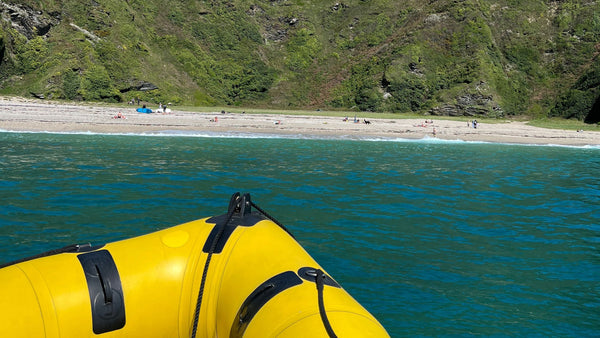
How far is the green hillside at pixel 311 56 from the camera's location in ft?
153

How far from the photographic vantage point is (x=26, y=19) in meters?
47.1

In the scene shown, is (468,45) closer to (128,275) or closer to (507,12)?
(507,12)

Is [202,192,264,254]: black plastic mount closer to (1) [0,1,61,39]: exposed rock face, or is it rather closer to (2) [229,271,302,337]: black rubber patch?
(2) [229,271,302,337]: black rubber patch

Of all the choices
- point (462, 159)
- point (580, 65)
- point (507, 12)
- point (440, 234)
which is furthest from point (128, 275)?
point (507, 12)

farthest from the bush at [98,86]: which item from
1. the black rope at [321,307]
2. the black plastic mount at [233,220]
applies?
the black rope at [321,307]

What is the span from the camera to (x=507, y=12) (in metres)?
60.5

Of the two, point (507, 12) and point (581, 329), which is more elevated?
point (507, 12)

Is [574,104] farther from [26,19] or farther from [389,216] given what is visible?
[26,19]

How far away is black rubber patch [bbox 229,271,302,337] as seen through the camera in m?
3.01

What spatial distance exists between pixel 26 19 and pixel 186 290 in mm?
54126

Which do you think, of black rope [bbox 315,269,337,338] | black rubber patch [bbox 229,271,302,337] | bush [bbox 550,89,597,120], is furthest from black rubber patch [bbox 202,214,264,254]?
bush [bbox 550,89,597,120]

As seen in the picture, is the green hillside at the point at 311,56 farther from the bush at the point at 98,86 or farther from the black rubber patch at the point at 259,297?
the black rubber patch at the point at 259,297

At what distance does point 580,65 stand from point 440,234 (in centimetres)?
5652

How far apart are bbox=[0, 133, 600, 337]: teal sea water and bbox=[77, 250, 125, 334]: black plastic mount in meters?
2.85
